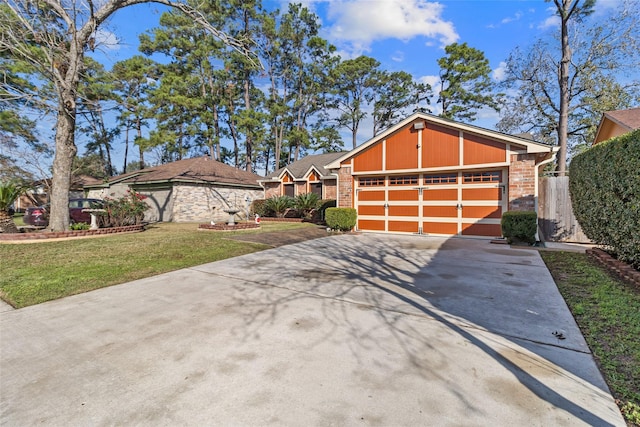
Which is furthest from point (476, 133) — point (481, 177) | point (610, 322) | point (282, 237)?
point (610, 322)

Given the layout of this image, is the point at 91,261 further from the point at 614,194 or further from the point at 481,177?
the point at 481,177

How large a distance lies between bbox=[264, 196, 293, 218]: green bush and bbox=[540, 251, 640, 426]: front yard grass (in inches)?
506

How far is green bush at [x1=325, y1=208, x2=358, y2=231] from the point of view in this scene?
11320 mm

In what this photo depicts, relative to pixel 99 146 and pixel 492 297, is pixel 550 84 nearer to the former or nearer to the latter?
pixel 492 297

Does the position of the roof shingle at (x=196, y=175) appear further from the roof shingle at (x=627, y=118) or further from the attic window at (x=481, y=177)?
the roof shingle at (x=627, y=118)

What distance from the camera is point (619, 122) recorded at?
33.6 feet

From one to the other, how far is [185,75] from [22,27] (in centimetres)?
1817

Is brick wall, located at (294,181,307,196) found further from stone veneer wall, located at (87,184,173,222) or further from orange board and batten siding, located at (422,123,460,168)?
orange board and batten siding, located at (422,123,460,168)

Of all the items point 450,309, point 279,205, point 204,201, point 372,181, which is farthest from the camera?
point 204,201

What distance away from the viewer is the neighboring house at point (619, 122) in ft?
32.1

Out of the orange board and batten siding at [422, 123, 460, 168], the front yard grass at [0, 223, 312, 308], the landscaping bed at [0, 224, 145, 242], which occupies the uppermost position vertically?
the orange board and batten siding at [422, 123, 460, 168]

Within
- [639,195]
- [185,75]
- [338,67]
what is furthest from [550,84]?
[185,75]

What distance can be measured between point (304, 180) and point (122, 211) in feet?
35.4

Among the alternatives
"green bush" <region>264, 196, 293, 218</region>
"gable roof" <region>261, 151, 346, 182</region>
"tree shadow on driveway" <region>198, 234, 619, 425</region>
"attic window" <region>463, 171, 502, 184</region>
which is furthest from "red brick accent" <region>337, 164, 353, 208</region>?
"gable roof" <region>261, 151, 346, 182</region>
